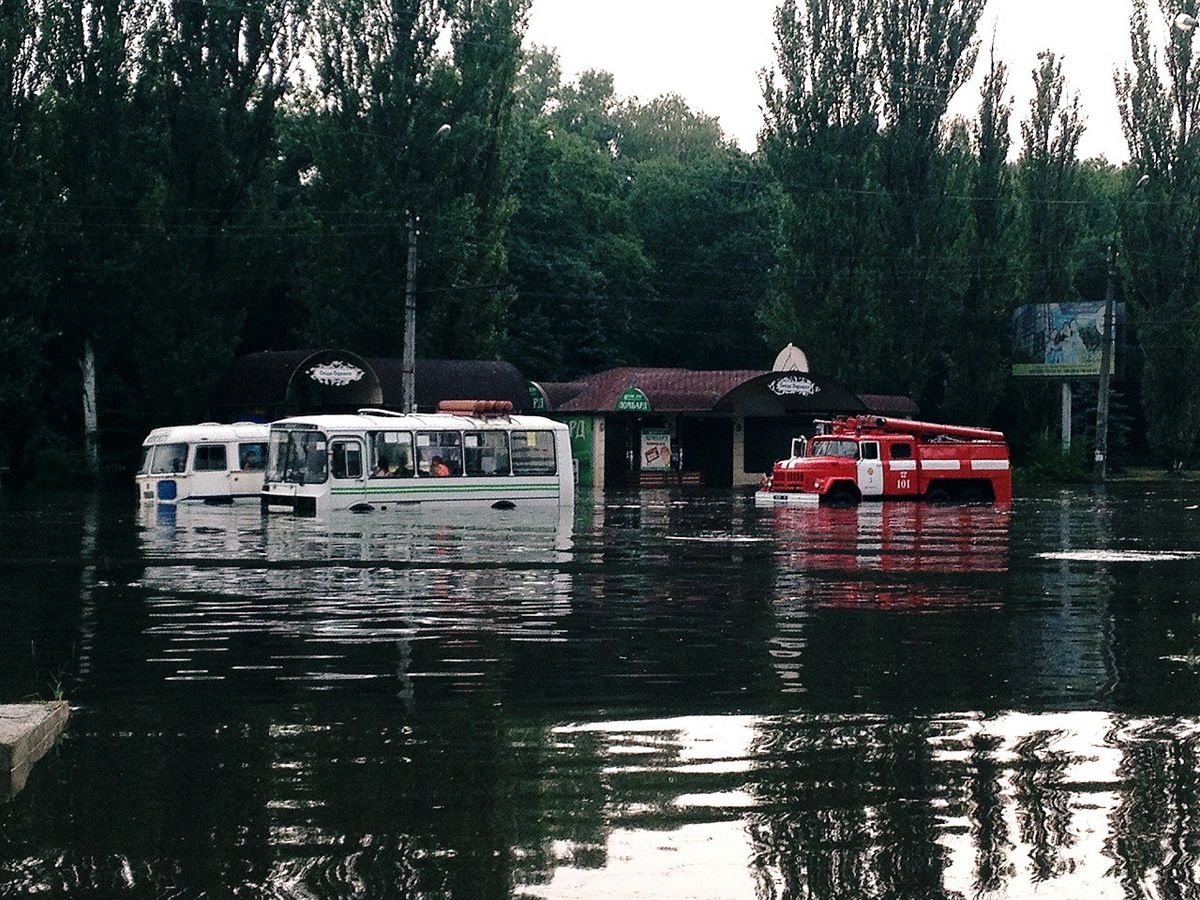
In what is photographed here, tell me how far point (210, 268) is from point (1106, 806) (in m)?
51.0

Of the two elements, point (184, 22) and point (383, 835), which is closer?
point (383, 835)

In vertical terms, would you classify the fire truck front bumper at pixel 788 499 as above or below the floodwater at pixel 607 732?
above

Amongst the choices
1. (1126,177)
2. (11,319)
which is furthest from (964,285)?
(11,319)

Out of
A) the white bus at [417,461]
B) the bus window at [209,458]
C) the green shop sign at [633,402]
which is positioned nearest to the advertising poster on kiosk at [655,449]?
the green shop sign at [633,402]

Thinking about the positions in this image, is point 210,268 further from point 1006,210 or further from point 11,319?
point 1006,210

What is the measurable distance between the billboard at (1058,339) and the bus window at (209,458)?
36.9 metres

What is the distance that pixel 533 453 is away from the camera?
43875mm

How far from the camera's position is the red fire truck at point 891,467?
47906 millimetres

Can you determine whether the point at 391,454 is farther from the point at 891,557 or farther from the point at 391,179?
the point at 391,179

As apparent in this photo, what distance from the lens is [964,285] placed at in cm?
7025

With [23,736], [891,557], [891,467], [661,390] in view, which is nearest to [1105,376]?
[661,390]

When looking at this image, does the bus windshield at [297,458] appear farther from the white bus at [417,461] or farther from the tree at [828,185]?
the tree at [828,185]

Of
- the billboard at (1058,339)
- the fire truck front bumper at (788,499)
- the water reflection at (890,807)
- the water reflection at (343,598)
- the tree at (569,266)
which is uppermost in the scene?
the tree at (569,266)

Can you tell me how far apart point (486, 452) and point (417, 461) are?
1.81m
